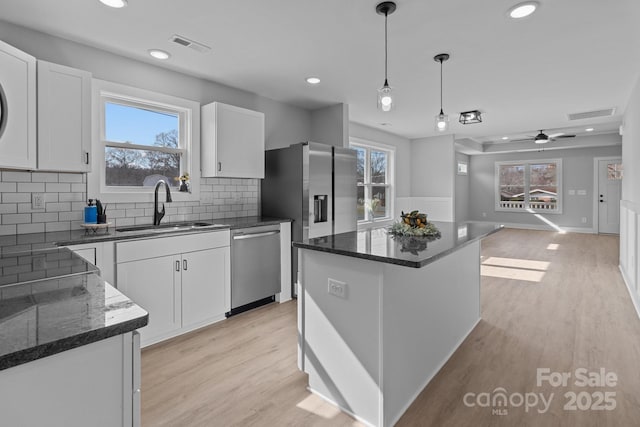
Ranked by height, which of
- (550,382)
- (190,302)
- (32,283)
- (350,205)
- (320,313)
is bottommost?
(550,382)

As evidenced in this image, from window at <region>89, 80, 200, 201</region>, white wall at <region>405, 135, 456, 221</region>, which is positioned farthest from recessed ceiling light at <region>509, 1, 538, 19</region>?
white wall at <region>405, 135, 456, 221</region>

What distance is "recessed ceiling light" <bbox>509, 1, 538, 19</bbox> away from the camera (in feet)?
7.69

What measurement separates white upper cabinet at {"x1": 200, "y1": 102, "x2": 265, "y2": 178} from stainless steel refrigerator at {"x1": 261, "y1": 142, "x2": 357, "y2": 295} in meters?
0.33

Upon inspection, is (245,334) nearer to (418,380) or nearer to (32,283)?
(418,380)

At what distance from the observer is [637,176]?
371cm

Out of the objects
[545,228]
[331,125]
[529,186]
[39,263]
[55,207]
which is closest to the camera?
[39,263]

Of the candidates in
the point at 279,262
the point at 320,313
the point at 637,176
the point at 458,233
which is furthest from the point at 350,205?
the point at 637,176

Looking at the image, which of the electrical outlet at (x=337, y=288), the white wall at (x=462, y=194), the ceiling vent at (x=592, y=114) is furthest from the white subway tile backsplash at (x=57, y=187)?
the white wall at (x=462, y=194)

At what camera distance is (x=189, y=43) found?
2.92 metres

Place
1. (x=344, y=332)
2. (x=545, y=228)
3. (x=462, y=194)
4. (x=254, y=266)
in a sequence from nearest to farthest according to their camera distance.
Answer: (x=344, y=332) < (x=254, y=266) < (x=545, y=228) < (x=462, y=194)

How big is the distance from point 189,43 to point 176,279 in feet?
6.61

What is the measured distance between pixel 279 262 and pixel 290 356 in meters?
1.37

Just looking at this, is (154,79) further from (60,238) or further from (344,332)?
(344,332)

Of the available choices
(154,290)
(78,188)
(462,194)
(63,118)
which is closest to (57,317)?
(154,290)
